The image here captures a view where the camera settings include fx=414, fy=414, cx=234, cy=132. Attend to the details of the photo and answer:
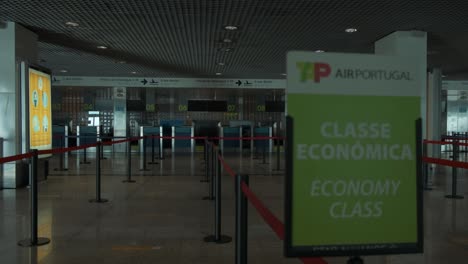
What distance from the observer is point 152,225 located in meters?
5.41

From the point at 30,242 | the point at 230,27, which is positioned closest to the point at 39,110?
the point at 230,27

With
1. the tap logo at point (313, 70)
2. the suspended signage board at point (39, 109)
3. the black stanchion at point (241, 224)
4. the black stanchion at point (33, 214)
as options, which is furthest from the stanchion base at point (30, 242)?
the suspended signage board at point (39, 109)

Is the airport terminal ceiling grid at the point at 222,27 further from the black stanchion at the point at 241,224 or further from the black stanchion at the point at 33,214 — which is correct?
the black stanchion at the point at 241,224

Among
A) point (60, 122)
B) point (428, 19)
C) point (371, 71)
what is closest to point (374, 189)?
point (371, 71)

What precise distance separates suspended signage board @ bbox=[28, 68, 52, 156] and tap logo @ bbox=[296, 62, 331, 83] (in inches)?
334

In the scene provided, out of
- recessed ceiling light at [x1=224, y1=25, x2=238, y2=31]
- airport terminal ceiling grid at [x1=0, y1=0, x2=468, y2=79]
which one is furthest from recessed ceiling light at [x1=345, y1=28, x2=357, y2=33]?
recessed ceiling light at [x1=224, y1=25, x2=238, y2=31]

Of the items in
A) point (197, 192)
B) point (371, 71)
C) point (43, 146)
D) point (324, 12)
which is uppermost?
point (324, 12)

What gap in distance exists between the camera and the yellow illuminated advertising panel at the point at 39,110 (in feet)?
29.1

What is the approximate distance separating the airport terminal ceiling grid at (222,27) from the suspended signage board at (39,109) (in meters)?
1.10

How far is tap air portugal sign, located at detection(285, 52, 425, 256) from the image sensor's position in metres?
1.57

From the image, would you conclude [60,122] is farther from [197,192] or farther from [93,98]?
[197,192]

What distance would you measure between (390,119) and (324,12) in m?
6.42

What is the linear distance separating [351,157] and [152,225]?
4.24 metres

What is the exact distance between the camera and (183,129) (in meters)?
18.5
